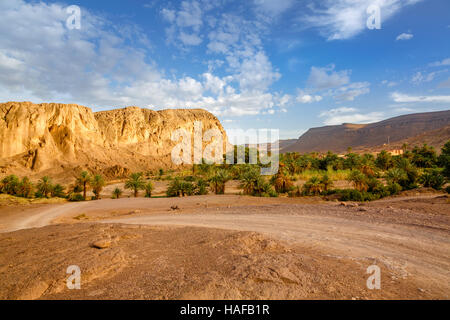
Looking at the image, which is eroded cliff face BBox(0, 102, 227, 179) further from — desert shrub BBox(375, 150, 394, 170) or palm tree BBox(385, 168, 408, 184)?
desert shrub BBox(375, 150, 394, 170)

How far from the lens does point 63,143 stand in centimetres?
6419

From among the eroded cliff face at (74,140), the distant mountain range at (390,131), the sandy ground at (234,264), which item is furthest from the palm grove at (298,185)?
the distant mountain range at (390,131)

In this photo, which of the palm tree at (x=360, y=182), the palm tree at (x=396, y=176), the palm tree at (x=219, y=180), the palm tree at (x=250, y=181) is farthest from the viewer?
the palm tree at (x=219, y=180)

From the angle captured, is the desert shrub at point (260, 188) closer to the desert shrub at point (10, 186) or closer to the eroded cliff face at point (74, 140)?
the desert shrub at point (10, 186)

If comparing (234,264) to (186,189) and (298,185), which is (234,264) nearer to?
(186,189)

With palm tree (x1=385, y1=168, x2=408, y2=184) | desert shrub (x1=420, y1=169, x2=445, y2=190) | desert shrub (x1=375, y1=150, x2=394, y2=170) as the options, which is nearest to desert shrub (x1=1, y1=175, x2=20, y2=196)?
palm tree (x1=385, y1=168, x2=408, y2=184)

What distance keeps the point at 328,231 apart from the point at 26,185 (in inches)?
1791

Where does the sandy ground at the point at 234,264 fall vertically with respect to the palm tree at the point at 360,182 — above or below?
above

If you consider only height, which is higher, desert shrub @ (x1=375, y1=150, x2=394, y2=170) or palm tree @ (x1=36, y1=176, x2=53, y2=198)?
desert shrub @ (x1=375, y1=150, x2=394, y2=170)

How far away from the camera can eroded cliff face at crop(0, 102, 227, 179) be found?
58.0 meters

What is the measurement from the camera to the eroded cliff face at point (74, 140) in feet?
190

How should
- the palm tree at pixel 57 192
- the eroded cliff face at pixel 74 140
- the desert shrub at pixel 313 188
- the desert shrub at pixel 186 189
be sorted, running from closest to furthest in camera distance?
1. the desert shrub at pixel 313 188
2. the desert shrub at pixel 186 189
3. the palm tree at pixel 57 192
4. the eroded cliff face at pixel 74 140

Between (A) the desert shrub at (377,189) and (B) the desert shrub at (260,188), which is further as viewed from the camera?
(B) the desert shrub at (260,188)

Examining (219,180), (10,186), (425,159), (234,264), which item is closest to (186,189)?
(219,180)
